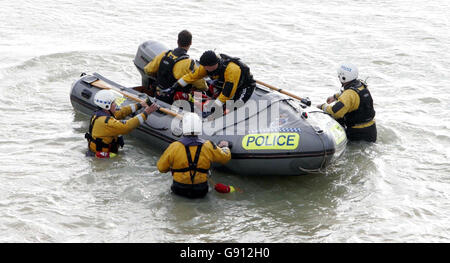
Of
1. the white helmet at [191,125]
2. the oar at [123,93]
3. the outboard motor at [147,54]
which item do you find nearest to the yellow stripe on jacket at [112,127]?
the oar at [123,93]

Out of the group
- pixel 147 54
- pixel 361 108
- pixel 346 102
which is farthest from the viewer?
pixel 147 54

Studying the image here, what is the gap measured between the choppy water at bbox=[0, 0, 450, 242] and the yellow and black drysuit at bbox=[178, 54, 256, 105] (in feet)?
2.73

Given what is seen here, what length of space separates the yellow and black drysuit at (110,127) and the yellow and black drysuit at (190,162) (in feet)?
2.81

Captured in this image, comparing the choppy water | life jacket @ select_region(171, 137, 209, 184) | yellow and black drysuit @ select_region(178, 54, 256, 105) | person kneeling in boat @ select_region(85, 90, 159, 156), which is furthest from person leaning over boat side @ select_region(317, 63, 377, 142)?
person kneeling in boat @ select_region(85, 90, 159, 156)

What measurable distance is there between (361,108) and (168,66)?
2120 mm

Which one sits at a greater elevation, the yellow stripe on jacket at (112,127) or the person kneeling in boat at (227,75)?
the person kneeling in boat at (227,75)

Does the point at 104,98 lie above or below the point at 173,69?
below

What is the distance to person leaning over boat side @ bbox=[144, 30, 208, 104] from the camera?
638 centimetres

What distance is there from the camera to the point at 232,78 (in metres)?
5.81

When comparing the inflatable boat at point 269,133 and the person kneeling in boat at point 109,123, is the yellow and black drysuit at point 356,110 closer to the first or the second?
the inflatable boat at point 269,133

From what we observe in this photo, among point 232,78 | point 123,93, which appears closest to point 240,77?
point 232,78

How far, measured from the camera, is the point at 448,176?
5977 millimetres

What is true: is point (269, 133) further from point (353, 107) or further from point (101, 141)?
point (101, 141)

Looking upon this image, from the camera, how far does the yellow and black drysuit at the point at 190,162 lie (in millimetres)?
5043
